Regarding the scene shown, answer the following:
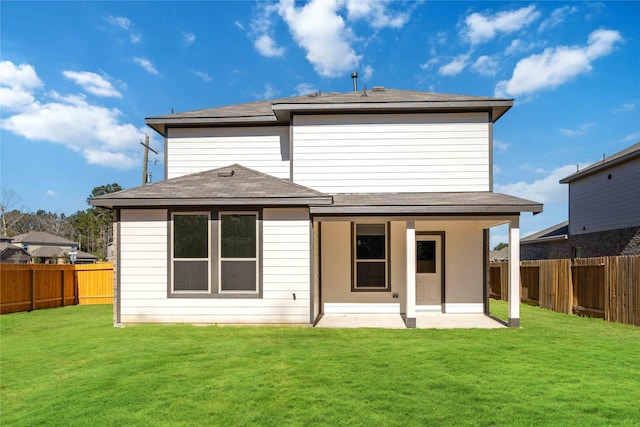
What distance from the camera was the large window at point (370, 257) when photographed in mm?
9953

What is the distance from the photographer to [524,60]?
15.2 m

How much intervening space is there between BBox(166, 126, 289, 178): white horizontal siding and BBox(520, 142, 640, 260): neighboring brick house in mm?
14895

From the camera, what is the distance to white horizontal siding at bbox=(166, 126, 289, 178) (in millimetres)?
10922

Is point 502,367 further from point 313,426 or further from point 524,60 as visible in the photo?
point 524,60

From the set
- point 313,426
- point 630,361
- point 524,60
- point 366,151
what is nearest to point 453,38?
point 524,60

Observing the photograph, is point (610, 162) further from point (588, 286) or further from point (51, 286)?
point (51, 286)

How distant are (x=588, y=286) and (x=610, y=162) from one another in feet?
31.6

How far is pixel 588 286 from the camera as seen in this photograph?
33.1ft

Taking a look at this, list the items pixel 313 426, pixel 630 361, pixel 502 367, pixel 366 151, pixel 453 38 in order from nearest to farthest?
1. pixel 313 426
2. pixel 502 367
3. pixel 630 361
4. pixel 366 151
5. pixel 453 38

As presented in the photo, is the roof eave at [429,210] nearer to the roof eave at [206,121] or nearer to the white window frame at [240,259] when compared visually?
the white window frame at [240,259]

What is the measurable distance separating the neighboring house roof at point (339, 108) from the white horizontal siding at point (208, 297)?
10.8 ft

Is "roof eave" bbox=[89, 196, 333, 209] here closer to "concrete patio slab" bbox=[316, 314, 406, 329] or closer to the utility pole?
"concrete patio slab" bbox=[316, 314, 406, 329]

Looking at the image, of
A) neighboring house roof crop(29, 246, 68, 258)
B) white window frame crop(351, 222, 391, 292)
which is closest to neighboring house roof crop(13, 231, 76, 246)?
neighboring house roof crop(29, 246, 68, 258)

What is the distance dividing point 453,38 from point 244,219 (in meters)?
11.8
